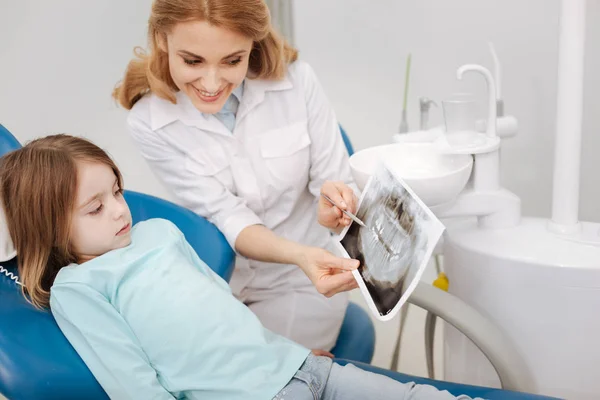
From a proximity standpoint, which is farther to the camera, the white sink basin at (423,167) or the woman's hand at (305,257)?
the white sink basin at (423,167)

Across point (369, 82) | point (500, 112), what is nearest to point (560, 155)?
point (500, 112)

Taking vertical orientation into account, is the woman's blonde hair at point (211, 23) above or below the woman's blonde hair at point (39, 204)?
above

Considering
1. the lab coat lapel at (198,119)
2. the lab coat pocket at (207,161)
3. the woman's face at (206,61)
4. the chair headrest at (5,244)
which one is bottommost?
the chair headrest at (5,244)

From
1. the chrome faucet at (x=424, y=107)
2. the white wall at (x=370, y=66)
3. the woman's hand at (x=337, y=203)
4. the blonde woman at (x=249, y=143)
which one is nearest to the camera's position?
the woman's hand at (x=337, y=203)

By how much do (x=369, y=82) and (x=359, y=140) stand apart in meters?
0.25

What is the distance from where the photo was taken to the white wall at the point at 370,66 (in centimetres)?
228

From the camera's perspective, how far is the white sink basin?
1.37m

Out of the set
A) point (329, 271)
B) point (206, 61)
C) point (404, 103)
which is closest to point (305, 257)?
point (329, 271)

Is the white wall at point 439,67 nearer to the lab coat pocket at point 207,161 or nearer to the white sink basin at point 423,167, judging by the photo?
the white sink basin at point 423,167

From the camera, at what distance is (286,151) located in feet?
5.55

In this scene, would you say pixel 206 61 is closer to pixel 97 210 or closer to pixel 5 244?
pixel 97 210

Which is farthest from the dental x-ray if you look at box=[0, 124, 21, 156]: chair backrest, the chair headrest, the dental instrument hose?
the dental instrument hose

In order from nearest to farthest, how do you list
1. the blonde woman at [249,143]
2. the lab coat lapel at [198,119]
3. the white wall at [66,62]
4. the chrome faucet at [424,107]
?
the blonde woman at [249,143] → the lab coat lapel at [198,119] → the chrome faucet at [424,107] → the white wall at [66,62]

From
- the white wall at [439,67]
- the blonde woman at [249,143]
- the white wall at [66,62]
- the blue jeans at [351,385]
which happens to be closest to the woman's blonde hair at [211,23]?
the blonde woman at [249,143]
